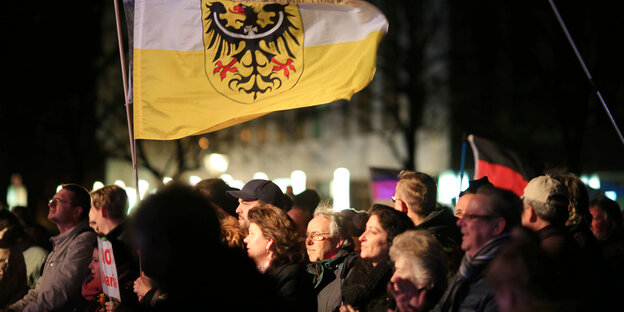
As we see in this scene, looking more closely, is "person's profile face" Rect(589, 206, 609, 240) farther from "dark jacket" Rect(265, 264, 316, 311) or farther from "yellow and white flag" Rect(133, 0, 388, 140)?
"dark jacket" Rect(265, 264, 316, 311)

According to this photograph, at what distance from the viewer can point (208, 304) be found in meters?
2.93

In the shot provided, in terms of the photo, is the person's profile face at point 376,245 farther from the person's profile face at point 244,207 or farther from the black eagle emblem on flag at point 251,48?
the black eagle emblem on flag at point 251,48

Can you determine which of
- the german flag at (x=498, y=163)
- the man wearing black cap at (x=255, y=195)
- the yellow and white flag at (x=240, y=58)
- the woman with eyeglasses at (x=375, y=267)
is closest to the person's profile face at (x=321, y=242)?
the man wearing black cap at (x=255, y=195)

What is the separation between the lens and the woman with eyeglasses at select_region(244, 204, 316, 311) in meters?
4.46

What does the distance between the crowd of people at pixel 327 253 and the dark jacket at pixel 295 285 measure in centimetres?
1

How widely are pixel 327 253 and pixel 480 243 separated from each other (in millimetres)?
2078

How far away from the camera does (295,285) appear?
14.3ft

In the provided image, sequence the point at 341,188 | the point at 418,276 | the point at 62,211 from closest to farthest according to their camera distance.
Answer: the point at 418,276 → the point at 62,211 → the point at 341,188

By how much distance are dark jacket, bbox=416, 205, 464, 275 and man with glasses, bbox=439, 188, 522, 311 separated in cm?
104

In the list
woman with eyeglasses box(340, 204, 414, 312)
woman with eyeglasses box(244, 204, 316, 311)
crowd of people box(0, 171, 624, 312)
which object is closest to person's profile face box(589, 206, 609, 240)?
crowd of people box(0, 171, 624, 312)

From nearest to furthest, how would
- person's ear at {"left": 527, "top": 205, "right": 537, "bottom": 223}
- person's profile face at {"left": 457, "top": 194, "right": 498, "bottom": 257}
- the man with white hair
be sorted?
person's profile face at {"left": 457, "top": 194, "right": 498, "bottom": 257}
the man with white hair
person's ear at {"left": 527, "top": 205, "right": 537, "bottom": 223}

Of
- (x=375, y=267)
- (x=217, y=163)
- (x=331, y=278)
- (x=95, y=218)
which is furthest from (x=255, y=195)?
(x=217, y=163)

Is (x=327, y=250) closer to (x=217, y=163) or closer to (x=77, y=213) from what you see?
(x=77, y=213)

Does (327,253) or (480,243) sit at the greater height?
(480,243)
